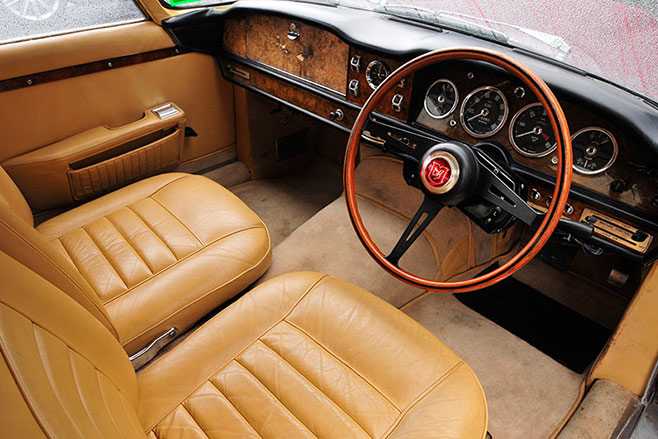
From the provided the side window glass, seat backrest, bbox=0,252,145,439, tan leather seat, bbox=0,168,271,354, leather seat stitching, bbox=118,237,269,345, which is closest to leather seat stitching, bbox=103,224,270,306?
tan leather seat, bbox=0,168,271,354

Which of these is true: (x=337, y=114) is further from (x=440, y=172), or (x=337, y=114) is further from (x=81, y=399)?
(x=81, y=399)

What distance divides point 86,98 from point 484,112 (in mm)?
1430

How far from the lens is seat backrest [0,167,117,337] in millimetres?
749

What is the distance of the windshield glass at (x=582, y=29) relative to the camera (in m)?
1.19

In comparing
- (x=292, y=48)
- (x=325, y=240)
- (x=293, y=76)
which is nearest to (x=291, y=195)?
(x=325, y=240)

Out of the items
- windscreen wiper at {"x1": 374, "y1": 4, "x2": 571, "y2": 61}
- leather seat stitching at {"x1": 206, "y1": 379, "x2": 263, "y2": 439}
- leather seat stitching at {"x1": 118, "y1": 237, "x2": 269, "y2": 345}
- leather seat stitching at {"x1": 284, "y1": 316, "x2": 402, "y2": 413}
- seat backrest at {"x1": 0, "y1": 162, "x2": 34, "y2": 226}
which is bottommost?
leather seat stitching at {"x1": 118, "y1": 237, "x2": 269, "y2": 345}

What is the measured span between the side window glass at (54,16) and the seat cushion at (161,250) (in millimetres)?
620

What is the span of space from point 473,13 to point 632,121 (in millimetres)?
662

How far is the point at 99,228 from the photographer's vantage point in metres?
1.44

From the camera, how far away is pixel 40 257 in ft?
2.65

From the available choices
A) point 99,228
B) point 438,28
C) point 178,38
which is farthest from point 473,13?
point 99,228

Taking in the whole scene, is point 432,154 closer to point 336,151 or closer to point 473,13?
point 473,13

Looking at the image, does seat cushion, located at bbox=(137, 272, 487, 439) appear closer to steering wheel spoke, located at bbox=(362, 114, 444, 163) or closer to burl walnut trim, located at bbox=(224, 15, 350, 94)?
steering wheel spoke, located at bbox=(362, 114, 444, 163)

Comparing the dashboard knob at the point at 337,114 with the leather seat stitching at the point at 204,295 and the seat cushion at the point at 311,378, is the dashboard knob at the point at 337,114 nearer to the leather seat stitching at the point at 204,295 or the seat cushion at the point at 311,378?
the leather seat stitching at the point at 204,295
